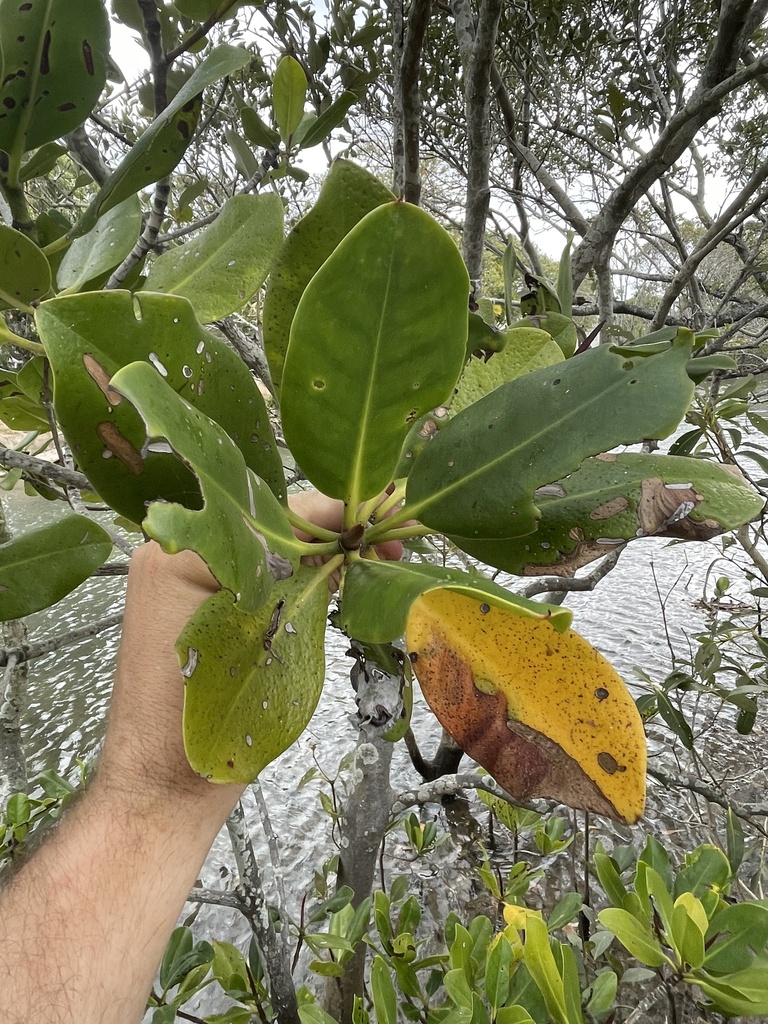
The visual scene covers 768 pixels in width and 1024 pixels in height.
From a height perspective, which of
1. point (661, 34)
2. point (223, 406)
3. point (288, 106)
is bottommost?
point (223, 406)

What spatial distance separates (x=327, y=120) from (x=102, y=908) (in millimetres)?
999

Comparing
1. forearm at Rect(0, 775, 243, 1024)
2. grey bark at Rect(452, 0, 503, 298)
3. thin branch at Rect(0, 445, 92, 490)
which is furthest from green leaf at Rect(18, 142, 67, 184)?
forearm at Rect(0, 775, 243, 1024)

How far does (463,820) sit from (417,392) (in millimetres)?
1739

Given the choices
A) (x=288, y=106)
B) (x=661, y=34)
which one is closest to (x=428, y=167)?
(x=661, y=34)

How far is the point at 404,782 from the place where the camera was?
1.80 m

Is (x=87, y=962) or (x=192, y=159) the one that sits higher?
(x=192, y=159)

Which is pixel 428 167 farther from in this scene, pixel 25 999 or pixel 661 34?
pixel 25 999

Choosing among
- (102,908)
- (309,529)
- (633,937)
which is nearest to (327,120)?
(309,529)

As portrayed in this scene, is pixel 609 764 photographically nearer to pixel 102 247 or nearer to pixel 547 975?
pixel 547 975

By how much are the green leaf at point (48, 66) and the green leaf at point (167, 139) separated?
70 millimetres

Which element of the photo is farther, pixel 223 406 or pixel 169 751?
pixel 169 751

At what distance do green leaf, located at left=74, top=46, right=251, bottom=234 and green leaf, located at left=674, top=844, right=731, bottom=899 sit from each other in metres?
1.01

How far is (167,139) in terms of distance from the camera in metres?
0.48

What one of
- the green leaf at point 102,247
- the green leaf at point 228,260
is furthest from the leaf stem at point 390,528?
the green leaf at point 102,247
